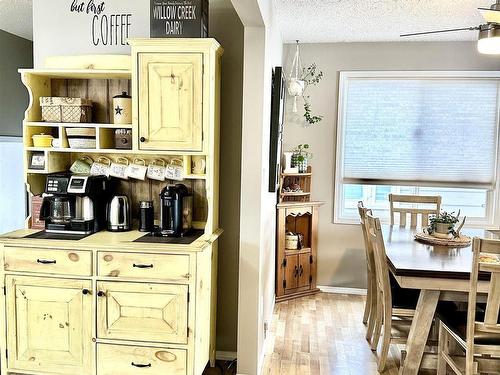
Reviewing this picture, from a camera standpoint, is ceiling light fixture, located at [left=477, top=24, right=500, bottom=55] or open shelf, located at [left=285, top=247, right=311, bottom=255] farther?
open shelf, located at [left=285, top=247, right=311, bottom=255]

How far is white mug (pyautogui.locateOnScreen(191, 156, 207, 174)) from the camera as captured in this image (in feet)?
9.55

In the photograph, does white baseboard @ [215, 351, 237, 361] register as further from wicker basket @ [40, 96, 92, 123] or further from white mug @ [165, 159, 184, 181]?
wicker basket @ [40, 96, 92, 123]

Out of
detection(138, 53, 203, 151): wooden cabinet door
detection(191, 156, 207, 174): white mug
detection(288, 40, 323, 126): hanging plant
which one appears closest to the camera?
detection(138, 53, 203, 151): wooden cabinet door

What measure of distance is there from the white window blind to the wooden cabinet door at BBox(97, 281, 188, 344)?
2.75 meters

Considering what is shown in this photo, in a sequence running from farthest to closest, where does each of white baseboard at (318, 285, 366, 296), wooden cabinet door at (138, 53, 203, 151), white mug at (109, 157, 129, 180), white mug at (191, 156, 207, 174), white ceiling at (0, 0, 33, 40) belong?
white baseboard at (318, 285, 366, 296), white ceiling at (0, 0, 33, 40), white mug at (109, 157, 129, 180), white mug at (191, 156, 207, 174), wooden cabinet door at (138, 53, 203, 151)

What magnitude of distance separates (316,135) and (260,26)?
224cm

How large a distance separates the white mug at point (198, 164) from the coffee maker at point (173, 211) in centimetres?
15

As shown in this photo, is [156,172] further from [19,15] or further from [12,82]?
[12,82]

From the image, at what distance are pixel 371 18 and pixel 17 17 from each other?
9.71ft

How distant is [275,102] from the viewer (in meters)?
3.57

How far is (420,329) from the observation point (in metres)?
2.86

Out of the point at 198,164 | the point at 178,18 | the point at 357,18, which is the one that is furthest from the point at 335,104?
the point at 178,18

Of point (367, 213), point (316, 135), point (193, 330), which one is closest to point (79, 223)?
point (193, 330)

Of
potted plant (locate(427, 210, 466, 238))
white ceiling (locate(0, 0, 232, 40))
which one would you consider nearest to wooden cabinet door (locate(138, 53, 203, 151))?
white ceiling (locate(0, 0, 232, 40))
